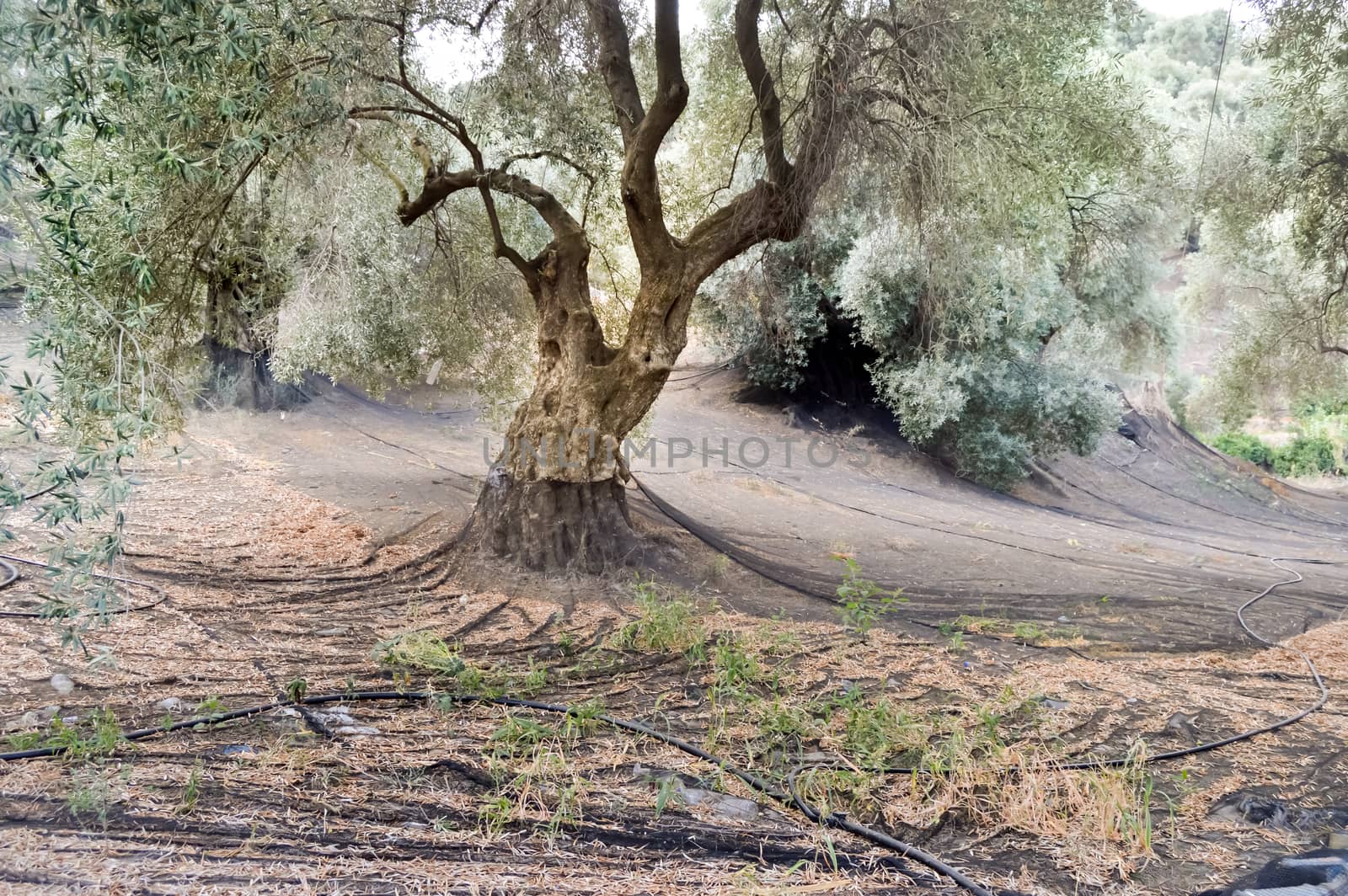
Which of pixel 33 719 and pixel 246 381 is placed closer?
pixel 33 719

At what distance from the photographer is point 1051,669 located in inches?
219

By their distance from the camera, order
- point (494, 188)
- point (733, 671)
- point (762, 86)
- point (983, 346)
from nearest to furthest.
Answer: point (733, 671)
point (762, 86)
point (494, 188)
point (983, 346)

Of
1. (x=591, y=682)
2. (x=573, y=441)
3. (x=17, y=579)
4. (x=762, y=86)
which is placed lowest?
(x=591, y=682)

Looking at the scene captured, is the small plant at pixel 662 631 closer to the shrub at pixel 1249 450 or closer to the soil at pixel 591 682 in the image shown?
the soil at pixel 591 682

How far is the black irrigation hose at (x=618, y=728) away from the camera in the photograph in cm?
312

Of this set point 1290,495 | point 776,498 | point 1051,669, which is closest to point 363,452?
point 776,498

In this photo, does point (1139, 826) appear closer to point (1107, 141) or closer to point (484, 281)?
point (1107, 141)

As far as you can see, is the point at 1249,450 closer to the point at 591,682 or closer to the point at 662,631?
the point at 662,631

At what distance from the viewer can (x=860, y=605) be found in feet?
20.6

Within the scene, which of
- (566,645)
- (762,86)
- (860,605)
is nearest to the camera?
(566,645)

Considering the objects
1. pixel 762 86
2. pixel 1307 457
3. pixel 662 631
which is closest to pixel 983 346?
pixel 762 86

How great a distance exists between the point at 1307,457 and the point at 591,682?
74.5ft

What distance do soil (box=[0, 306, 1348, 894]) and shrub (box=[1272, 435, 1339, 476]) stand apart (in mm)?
11482

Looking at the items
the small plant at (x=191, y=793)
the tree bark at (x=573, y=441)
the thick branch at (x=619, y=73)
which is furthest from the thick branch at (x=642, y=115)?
the small plant at (x=191, y=793)
